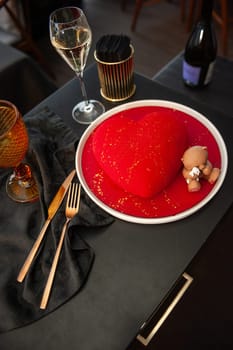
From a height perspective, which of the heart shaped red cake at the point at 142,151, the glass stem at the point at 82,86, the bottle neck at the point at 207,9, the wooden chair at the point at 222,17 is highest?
the bottle neck at the point at 207,9

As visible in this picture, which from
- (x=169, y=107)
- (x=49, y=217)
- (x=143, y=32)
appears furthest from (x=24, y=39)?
(x=49, y=217)

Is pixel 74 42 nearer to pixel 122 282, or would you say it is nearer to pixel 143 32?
pixel 122 282

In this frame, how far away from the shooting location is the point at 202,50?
0.90 m

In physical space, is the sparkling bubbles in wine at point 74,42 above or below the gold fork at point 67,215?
above

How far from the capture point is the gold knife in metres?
0.53

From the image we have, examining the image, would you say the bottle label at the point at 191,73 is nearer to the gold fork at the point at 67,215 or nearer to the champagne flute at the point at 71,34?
the champagne flute at the point at 71,34

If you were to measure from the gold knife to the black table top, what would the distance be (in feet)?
0.24

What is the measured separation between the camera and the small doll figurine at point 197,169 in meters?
0.56

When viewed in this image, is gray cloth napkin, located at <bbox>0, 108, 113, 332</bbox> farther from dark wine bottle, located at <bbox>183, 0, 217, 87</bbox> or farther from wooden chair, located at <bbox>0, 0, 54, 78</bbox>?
wooden chair, located at <bbox>0, 0, 54, 78</bbox>

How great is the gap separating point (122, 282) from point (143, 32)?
178cm

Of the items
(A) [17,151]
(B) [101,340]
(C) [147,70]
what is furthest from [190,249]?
(C) [147,70]

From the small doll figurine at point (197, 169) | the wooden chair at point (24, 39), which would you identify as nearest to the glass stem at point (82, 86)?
the small doll figurine at point (197, 169)

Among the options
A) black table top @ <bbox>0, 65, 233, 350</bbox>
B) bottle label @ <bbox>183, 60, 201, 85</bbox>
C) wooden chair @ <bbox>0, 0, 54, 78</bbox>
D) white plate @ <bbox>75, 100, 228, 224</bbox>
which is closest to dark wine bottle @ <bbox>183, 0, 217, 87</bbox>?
bottle label @ <bbox>183, 60, 201, 85</bbox>

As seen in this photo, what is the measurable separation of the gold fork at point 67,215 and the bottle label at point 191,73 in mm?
524
